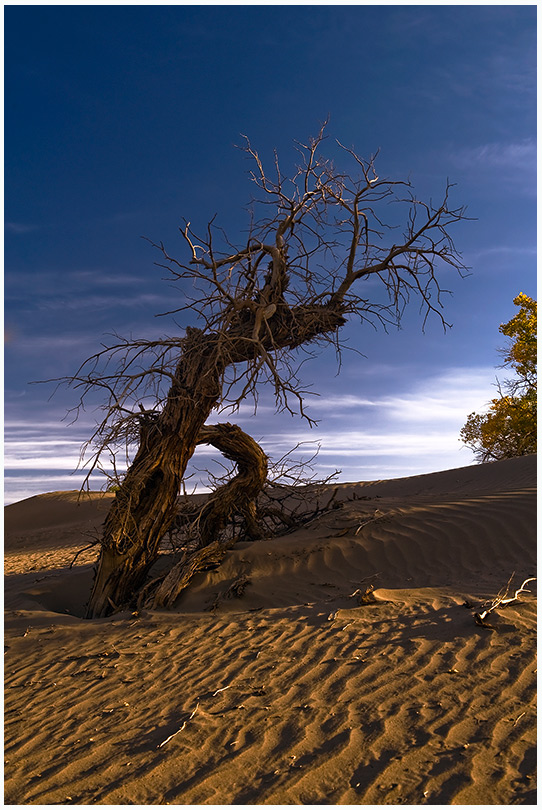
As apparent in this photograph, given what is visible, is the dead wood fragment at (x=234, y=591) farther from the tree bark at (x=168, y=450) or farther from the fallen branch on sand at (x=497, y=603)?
the fallen branch on sand at (x=497, y=603)

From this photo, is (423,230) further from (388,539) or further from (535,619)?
(535,619)

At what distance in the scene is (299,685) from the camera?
4359 mm

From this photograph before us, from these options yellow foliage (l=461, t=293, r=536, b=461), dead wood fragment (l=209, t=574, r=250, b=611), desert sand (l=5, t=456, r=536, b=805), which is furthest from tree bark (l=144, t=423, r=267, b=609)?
yellow foliage (l=461, t=293, r=536, b=461)

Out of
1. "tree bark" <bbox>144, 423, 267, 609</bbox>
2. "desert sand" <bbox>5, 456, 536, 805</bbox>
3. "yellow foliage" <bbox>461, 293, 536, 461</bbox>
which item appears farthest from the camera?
"yellow foliage" <bbox>461, 293, 536, 461</bbox>

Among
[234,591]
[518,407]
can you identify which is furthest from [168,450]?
[518,407]

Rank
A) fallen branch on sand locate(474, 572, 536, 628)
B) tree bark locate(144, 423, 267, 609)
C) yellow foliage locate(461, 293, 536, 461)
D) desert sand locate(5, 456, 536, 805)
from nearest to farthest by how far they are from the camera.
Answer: desert sand locate(5, 456, 536, 805) < fallen branch on sand locate(474, 572, 536, 628) < tree bark locate(144, 423, 267, 609) < yellow foliage locate(461, 293, 536, 461)

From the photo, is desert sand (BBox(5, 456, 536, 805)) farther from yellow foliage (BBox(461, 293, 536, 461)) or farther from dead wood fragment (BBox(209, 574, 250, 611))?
yellow foliage (BBox(461, 293, 536, 461))

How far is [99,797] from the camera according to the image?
3221 millimetres

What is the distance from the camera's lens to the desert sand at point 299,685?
10.7 feet

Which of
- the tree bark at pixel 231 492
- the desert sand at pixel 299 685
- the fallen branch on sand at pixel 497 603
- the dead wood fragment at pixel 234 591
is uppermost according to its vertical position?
the tree bark at pixel 231 492

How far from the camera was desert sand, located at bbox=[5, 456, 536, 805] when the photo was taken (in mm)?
3258

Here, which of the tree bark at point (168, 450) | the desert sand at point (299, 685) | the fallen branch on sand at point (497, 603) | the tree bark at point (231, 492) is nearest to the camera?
the desert sand at point (299, 685)

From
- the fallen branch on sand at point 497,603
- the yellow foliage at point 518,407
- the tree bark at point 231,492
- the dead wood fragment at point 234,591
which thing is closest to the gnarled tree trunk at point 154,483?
the tree bark at point 231,492

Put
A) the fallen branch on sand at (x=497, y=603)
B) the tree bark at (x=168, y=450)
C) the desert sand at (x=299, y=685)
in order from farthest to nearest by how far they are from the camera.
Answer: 1. the tree bark at (x=168, y=450)
2. the fallen branch on sand at (x=497, y=603)
3. the desert sand at (x=299, y=685)
